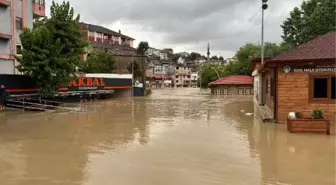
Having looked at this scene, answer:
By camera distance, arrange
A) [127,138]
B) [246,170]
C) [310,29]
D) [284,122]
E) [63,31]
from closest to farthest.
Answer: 1. [246,170]
2. [127,138]
3. [284,122]
4. [63,31]
5. [310,29]

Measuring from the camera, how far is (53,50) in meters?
23.7

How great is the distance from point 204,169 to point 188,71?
14240 centimetres

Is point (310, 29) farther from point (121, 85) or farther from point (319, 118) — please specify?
point (319, 118)

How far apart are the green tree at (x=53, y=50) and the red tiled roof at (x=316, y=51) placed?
14.1 metres

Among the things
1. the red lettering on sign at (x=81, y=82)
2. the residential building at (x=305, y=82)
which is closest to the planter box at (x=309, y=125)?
the residential building at (x=305, y=82)

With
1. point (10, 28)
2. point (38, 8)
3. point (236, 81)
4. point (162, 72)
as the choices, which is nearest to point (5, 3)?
point (10, 28)

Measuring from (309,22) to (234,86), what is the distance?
18.6 m

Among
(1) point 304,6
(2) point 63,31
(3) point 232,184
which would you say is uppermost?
(1) point 304,6

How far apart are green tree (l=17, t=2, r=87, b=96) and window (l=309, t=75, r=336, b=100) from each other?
15190 millimetres

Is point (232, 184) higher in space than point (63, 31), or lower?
lower

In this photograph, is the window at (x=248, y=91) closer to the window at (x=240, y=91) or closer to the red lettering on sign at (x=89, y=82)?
the window at (x=240, y=91)

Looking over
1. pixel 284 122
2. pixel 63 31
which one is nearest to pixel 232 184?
pixel 284 122

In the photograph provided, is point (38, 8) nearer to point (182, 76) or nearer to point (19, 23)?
point (19, 23)

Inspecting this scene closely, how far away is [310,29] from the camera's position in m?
39.5
